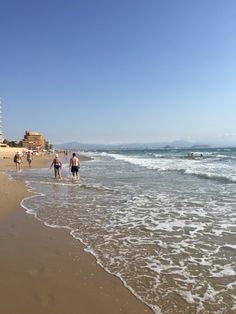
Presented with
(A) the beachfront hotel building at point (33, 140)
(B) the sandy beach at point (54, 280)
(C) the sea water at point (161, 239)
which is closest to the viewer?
(B) the sandy beach at point (54, 280)

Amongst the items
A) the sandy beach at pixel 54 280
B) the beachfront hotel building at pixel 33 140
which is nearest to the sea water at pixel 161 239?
the sandy beach at pixel 54 280

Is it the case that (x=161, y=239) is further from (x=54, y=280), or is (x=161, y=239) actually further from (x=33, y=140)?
(x=33, y=140)

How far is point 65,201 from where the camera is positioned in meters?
12.5

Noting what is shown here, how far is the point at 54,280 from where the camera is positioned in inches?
197

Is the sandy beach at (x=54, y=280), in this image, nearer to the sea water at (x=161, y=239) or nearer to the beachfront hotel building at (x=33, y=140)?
the sea water at (x=161, y=239)

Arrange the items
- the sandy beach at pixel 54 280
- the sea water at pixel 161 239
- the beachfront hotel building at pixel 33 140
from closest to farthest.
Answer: the sandy beach at pixel 54 280 → the sea water at pixel 161 239 → the beachfront hotel building at pixel 33 140

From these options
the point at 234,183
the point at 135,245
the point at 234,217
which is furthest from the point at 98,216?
the point at 234,183

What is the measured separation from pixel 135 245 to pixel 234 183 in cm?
1315

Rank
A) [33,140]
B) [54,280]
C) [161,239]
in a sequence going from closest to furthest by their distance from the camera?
1. [54,280]
2. [161,239]
3. [33,140]

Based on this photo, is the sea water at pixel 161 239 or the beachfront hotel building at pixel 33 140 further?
the beachfront hotel building at pixel 33 140

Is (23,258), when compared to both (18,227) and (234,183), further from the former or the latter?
(234,183)

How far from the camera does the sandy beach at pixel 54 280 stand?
4.24 metres

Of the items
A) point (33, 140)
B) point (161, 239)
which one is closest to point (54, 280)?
point (161, 239)

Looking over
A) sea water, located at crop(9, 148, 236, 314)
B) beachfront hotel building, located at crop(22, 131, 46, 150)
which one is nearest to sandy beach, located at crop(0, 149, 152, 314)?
sea water, located at crop(9, 148, 236, 314)
